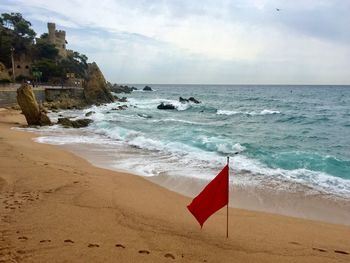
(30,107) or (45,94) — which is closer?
(30,107)

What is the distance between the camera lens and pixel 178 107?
5103 cm

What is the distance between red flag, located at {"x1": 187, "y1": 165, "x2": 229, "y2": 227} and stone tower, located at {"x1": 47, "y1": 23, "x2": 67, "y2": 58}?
273ft

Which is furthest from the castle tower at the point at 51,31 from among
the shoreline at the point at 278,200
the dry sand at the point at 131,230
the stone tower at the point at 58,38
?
the dry sand at the point at 131,230

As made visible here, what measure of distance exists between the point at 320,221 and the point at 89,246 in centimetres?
525

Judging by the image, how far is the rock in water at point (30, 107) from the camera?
945 inches

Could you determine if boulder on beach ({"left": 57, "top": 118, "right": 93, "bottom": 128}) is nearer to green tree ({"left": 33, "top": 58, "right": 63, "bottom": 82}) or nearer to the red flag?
the red flag

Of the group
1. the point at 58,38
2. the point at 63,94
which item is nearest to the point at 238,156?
the point at 63,94

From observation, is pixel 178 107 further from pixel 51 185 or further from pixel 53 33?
pixel 53 33

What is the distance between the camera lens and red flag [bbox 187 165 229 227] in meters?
5.47

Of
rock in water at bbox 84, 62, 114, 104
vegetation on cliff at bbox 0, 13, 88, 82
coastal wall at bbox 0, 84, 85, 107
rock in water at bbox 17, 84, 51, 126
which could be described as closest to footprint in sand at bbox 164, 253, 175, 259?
rock in water at bbox 17, 84, 51, 126

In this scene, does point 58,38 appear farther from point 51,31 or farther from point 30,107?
point 30,107

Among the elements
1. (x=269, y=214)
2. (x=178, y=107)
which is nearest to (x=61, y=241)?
(x=269, y=214)

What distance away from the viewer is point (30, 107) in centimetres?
2441

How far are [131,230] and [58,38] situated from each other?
88.3 meters
